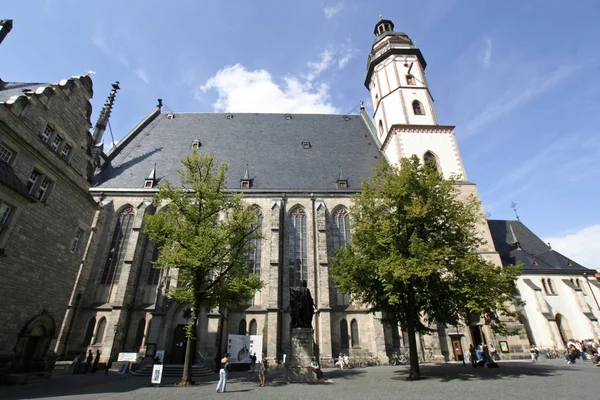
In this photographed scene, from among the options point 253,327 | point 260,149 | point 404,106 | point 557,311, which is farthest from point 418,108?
point 253,327

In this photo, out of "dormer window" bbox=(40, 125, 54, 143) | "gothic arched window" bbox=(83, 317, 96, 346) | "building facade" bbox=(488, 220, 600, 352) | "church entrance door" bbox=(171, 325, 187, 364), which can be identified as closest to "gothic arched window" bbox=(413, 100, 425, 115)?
"building facade" bbox=(488, 220, 600, 352)

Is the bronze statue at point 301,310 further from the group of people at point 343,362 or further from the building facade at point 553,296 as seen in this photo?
the building facade at point 553,296

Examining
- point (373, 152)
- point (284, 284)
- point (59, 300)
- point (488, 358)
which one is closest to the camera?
point (59, 300)

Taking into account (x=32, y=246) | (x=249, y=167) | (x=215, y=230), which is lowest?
(x=32, y=246)

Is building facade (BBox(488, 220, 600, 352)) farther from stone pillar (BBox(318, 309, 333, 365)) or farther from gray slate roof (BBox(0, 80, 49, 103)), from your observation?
gray slate roof (BBox(0, 80, 49, 103))

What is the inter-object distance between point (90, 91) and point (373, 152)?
21164 millimetres

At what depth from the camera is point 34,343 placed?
10.5 metres

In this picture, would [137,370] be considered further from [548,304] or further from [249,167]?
[548,304]

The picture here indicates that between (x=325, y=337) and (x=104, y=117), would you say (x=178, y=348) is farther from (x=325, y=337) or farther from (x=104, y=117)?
(x=104, y=117)

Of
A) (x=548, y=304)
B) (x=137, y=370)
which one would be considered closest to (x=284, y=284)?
(x=137, y=370)

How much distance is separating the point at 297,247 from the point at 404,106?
16012 mm

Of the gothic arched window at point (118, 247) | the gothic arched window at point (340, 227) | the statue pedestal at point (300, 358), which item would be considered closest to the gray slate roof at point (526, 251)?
the gothic arched window at point (340, 227)

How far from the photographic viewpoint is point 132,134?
91.0 feet

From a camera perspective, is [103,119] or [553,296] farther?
[103,119]
